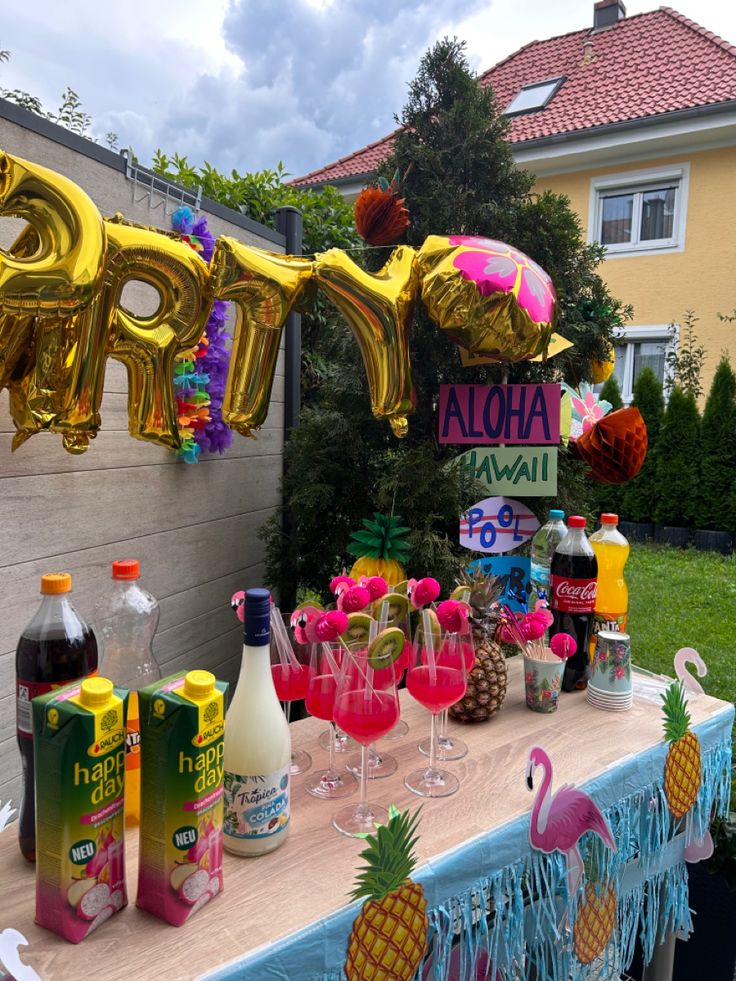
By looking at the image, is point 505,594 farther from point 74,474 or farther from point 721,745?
point 74,474

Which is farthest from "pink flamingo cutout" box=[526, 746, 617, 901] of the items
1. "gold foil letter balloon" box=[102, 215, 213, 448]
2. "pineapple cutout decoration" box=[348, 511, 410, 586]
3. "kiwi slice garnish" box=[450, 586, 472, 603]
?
"gold foil letter balloon" box=[102, 215, 213, 448]

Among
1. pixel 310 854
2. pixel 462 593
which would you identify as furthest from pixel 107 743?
pixel 462 593

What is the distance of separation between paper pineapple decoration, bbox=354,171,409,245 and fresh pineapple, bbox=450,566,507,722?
0.98 m

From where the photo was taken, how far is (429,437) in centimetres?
208

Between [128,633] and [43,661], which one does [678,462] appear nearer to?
[128,633]

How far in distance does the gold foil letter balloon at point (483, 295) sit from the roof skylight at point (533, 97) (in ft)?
24.4

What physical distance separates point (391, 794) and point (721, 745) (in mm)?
812

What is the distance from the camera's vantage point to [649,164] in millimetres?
7121

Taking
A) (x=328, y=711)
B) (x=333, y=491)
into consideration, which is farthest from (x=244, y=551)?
(x=328, y=711)

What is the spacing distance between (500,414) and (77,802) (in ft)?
4.96

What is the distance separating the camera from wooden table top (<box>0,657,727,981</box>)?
706mm

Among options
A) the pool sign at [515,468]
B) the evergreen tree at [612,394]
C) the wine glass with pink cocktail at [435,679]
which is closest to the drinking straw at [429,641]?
the wine glass with pink cocktail at [435,679]

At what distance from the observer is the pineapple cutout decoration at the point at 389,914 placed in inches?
31.6

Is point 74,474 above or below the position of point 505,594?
above
